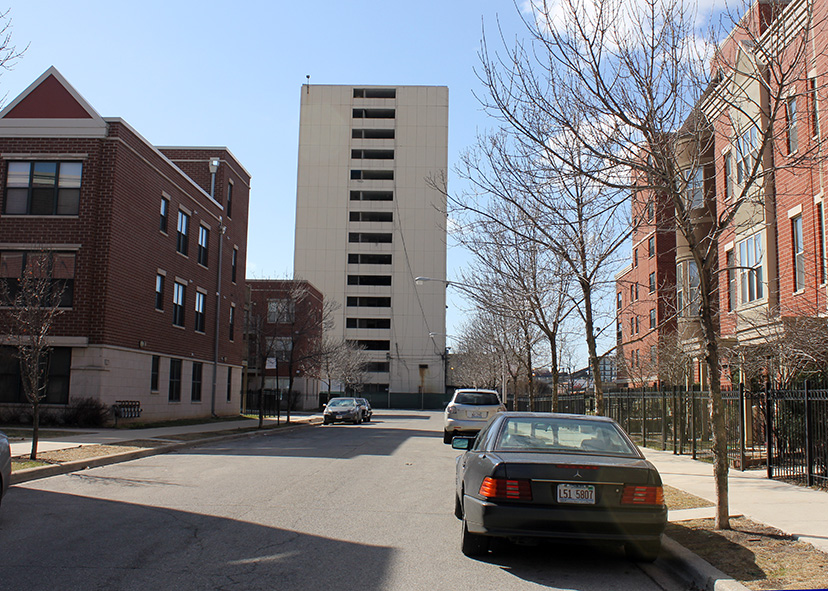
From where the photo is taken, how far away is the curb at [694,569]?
589cm

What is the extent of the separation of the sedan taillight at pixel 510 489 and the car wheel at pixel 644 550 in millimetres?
1101

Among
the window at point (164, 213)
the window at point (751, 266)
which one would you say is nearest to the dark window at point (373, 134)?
the window at point (164, 213)

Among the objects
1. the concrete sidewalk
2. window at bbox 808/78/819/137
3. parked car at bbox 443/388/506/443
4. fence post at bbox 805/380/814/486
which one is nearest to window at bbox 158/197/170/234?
parked car at bbox 443/388/506/443

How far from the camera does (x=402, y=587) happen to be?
238 inches

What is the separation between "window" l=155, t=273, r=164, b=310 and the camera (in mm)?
29812

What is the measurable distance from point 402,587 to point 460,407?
16.0m

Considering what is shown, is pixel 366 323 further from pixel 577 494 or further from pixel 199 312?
pixel 577 494

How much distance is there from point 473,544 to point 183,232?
28.4m

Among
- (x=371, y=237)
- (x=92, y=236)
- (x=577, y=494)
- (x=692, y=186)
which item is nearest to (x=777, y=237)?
(x=692, y=186)

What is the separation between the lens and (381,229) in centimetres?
9019

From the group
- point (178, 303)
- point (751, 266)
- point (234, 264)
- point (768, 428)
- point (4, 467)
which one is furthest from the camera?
point (234, 264)

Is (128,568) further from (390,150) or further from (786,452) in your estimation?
(390,150)

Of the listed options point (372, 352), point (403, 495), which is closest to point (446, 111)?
point (372, 352)

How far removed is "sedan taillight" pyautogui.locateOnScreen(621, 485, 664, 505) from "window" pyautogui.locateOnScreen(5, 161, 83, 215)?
24.0 meters
